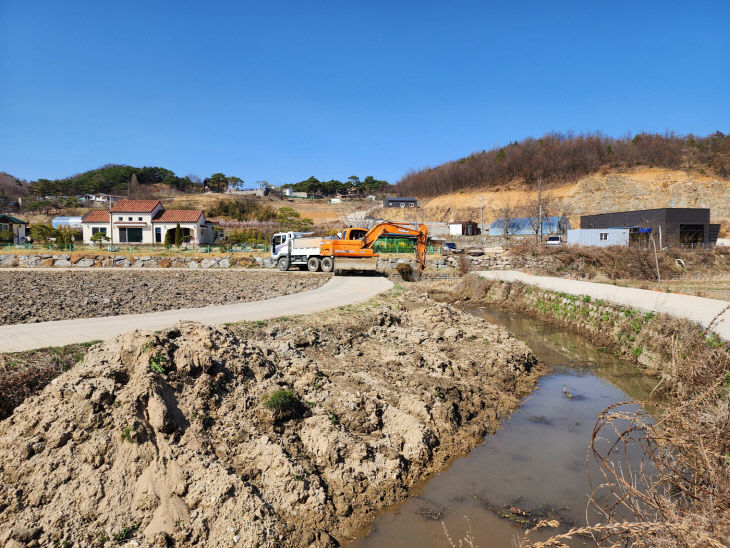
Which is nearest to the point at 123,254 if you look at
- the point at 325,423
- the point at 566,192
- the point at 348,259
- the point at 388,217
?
the point at 348,259

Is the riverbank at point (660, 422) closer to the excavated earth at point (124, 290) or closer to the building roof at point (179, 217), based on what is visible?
the excavated earth at point (124, 290)

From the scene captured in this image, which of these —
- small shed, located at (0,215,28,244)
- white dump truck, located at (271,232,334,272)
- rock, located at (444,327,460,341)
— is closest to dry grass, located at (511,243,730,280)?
white dump truck, located at (271,232,334,272)

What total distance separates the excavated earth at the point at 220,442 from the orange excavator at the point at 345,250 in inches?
580

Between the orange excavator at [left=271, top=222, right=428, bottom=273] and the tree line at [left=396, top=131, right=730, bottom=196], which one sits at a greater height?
the tree line at [left=396, top=131, right=730, bottom=196]

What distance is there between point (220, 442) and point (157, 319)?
6.13 m

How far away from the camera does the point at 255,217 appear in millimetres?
65938

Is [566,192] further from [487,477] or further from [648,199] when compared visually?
[487,477]

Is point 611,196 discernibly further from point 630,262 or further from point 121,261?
point 121,261

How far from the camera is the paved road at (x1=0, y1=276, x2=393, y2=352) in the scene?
8.52 meters

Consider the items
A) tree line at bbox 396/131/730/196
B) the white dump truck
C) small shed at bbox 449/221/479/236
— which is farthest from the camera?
tree line at bbox 396/131/730/196

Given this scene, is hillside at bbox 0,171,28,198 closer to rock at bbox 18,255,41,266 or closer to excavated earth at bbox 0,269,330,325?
rock at bbox 18,255,41,266

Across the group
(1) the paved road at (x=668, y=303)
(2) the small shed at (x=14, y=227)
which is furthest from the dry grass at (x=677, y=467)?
(2) the small shed at (x=14, y=227)

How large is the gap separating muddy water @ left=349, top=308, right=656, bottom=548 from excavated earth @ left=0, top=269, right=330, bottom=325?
10696 millimetres

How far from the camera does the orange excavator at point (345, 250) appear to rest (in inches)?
914
